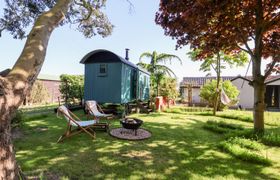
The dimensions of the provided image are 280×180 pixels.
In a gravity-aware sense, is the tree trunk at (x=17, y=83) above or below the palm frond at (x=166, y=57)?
below

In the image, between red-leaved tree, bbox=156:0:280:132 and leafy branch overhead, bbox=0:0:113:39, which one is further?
leafy branch overhead, bbox=0:0:113:39

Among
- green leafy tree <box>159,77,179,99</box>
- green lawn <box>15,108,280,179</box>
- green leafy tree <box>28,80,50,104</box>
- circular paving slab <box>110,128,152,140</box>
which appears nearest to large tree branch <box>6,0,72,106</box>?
green lawn <box>15,108,280,179</box>

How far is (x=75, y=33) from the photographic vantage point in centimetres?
1032

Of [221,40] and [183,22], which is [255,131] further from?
[183,22]

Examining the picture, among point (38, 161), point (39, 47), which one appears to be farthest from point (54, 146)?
point (39, 47)

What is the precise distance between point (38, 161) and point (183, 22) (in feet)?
18.3

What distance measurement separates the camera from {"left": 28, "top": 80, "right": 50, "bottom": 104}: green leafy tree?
671 inches

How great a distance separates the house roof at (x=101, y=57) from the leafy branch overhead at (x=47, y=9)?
4.06ft

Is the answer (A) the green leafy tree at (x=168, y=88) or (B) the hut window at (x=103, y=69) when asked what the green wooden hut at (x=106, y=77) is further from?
(A) the green leafy tree at (x=168, y=88)

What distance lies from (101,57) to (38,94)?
11148 mm

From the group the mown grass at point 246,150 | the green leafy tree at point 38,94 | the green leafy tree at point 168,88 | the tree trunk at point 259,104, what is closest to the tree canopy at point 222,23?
the tree trunk at point 259,104

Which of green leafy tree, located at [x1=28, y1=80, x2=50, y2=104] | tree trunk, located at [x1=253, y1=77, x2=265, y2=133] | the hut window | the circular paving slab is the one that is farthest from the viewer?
green leafy tree, located at [x1=28, y1=80, x2=50, y2=104]

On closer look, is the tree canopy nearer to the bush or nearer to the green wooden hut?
the bush

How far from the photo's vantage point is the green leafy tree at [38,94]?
1703 centimetres
